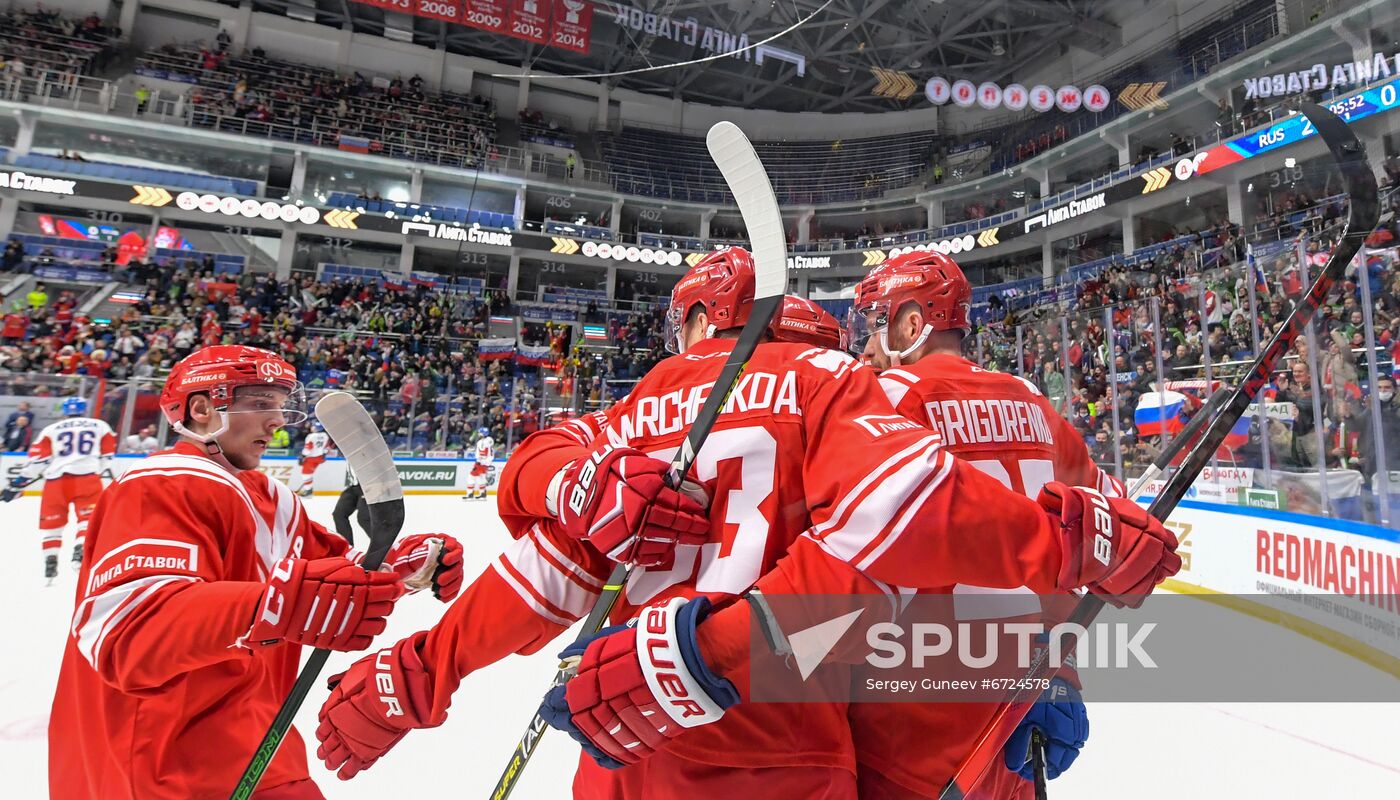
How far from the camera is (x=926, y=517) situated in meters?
0.87

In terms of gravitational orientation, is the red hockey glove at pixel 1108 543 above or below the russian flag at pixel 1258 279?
below

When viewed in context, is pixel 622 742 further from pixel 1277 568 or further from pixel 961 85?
pixel 961 85

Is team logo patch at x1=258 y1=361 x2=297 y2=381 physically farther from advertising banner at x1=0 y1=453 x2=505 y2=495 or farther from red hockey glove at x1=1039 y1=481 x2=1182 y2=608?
advertising banner at x1=0 y1=453 x2=505 y2=495

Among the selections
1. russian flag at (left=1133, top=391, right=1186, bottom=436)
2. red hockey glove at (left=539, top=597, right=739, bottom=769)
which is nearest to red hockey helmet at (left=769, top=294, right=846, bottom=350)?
red hockey glove at (left=539, top=597, right=739, bottom=769)

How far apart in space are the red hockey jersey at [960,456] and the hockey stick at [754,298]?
0.43m

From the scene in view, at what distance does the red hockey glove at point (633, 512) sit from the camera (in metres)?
1.00

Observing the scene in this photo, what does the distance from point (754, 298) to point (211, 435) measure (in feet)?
4.03

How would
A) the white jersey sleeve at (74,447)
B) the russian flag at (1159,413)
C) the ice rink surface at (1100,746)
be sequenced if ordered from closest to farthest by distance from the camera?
the ice rink surface at (1100,746)
the white jersey sleeve at (74,447)
the russian flag at (1159,413)

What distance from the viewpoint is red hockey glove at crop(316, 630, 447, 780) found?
3.89 ft

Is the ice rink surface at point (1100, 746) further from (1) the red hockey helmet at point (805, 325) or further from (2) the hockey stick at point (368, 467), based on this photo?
(1) the red hockey helmet at point (805, 325)

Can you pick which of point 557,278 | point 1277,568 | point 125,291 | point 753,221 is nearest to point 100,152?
point 125,291

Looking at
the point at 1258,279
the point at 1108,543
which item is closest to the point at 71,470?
the point at 1108,543

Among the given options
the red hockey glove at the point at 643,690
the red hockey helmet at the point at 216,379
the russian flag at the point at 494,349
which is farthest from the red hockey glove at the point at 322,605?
the russian flag at the point at 494,349

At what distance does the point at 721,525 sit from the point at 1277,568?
486 centimetres
